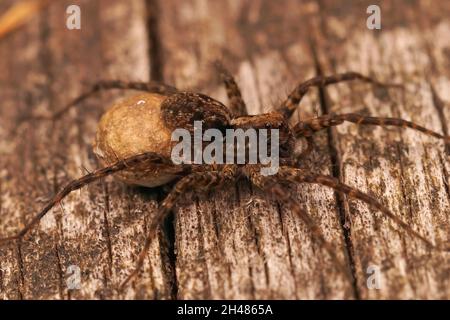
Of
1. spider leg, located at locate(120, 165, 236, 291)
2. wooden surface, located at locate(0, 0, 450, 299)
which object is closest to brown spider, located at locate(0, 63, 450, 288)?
spider leg, located at locate(120, 165, 236, 291)

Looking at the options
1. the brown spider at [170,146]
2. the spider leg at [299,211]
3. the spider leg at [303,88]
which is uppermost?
the spider leg at [303,88]

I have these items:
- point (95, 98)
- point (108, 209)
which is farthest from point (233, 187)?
point (95, 98)

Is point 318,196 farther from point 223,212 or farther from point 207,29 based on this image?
point 207,29

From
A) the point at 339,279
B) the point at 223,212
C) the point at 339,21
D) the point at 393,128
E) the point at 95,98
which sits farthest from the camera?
the point at 339,21

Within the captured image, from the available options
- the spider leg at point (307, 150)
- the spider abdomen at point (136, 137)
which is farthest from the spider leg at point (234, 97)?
the spider abdomen at point (136, 137)

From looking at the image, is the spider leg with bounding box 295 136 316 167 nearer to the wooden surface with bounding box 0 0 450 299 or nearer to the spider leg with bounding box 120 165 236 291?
the wooden surface with bounding box 0 0 450 299

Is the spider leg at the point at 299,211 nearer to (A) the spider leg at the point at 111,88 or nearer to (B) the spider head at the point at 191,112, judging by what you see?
(B) the spider head at the point at 191,112
